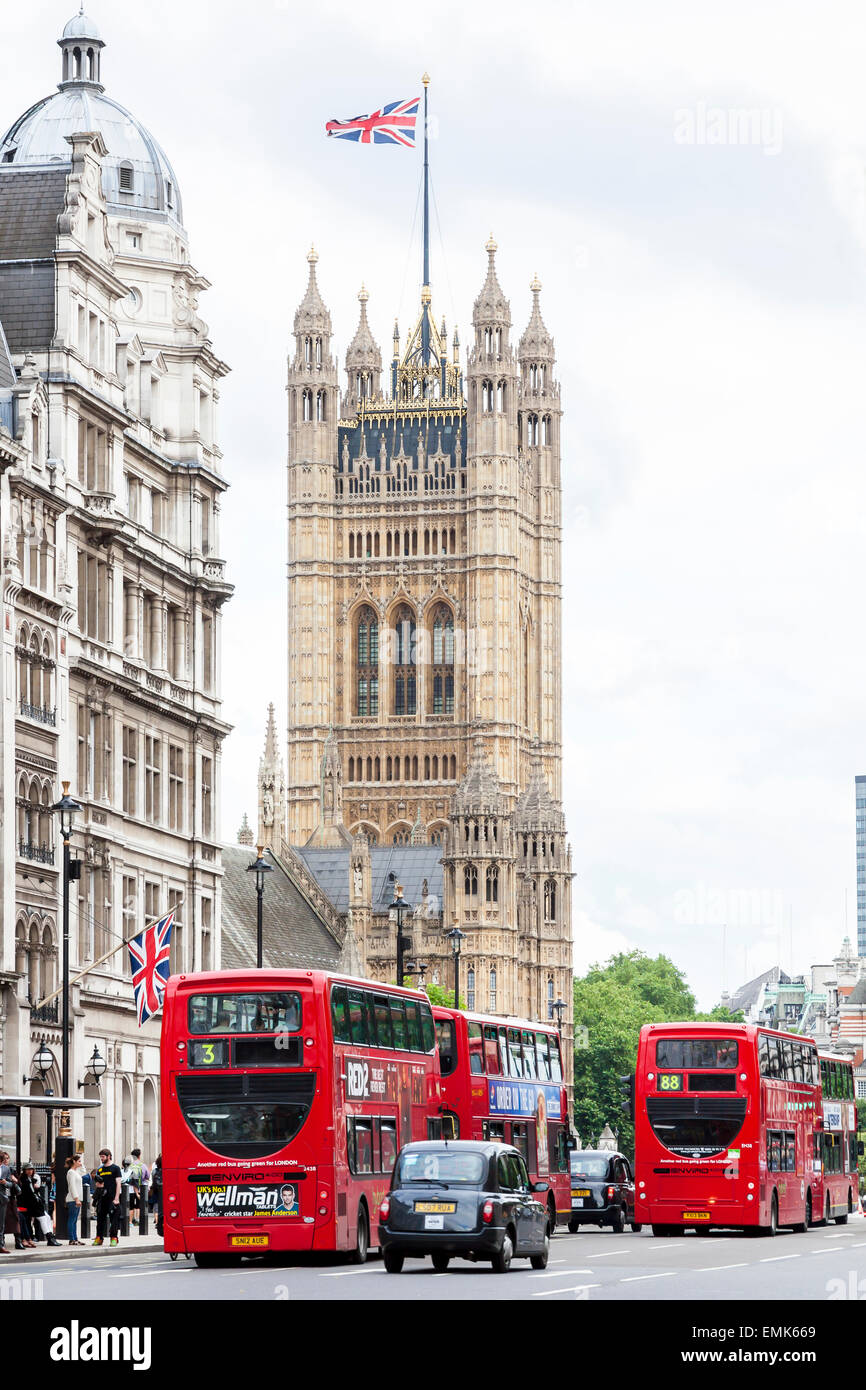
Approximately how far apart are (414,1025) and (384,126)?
55.2 m

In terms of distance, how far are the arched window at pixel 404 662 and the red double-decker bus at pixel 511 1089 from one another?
389ft

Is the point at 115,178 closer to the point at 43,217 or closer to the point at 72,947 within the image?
the point at 43,217

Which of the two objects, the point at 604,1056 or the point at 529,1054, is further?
the point at 604,1056

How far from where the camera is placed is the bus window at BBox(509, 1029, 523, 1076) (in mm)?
50281

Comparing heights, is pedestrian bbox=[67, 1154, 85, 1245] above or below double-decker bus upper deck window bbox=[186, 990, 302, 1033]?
below

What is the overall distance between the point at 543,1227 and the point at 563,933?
356 feet

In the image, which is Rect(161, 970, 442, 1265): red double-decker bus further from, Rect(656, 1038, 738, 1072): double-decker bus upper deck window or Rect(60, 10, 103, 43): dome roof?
Rect(60, 10, 103, 43): dome roof

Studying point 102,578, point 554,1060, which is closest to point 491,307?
point 102,578

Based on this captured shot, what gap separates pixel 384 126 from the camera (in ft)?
302

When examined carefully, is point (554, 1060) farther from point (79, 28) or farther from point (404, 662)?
point (404, 662)

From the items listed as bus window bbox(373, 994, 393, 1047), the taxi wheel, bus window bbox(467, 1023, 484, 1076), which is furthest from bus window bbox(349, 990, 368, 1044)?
bus window bbox(467, 1023, 484, 1076)

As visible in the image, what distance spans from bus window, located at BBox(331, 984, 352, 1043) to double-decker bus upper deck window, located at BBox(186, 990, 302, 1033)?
68 cm

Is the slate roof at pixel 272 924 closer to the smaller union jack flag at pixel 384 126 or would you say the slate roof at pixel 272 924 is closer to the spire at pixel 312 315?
the smaller union jack flag at pixel 384 126
